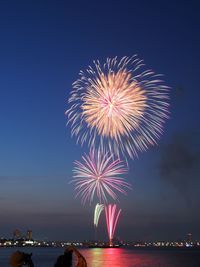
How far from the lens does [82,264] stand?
24.0ft

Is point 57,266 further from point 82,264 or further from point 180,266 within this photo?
point 180,266

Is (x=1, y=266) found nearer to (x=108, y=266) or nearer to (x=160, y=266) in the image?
(x=108, y=266)

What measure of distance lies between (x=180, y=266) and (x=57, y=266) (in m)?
106

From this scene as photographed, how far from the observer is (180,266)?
A: 355 ft

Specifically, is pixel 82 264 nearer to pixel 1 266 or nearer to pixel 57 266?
pixel 57 266

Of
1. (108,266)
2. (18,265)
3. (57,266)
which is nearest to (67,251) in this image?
(57,266)

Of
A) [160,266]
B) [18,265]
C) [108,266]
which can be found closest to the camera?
[18,265]

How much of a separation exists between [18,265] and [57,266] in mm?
648

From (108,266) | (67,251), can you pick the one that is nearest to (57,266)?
(67,251)

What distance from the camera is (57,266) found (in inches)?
290

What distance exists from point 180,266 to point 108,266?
67.8 ft

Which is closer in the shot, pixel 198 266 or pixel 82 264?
pixel 82 264

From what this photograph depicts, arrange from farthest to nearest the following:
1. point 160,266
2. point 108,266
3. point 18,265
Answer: point 160,266
point 108,266
point 18,265

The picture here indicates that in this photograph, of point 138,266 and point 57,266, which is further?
point 138,266
